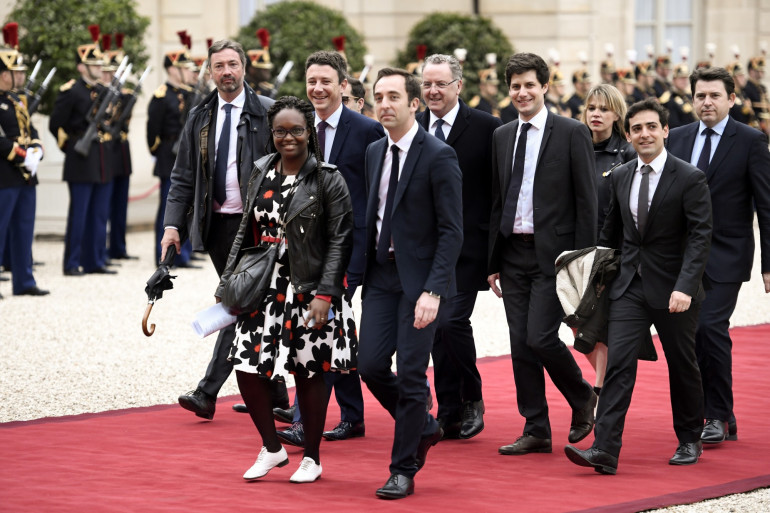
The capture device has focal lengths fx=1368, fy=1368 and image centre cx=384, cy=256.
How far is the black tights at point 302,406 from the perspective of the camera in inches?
223

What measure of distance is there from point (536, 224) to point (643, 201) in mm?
516

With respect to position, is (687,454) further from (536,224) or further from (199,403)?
(199,403)

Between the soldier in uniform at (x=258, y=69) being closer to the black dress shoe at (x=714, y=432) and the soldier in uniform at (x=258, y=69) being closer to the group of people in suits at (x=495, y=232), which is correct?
the group of people in suits at (x=495, y=232)

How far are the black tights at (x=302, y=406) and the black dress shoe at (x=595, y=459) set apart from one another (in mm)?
1044

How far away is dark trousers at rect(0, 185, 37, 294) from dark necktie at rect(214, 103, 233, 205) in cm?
520

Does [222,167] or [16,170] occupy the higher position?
[222,167]

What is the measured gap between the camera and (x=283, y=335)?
5.57 meters

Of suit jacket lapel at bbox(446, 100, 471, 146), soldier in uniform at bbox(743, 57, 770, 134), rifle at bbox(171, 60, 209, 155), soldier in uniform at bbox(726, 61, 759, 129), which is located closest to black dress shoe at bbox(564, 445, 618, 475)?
suit jacket lapel at bbox(446, 100, 471, 146)

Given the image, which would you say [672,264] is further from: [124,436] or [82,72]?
[82,72]

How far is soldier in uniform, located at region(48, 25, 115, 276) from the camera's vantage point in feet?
42.6

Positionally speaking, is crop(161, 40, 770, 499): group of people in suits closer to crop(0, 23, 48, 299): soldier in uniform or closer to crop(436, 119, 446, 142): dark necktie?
crop(436, 119, 446, 142): dark necktie

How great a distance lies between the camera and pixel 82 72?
13.3 metres

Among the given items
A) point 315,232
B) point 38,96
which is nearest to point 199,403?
→ point 315,232

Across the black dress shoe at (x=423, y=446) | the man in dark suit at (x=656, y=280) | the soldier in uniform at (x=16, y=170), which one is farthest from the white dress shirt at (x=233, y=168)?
the soldier in uniform at (x=16, y=170)
